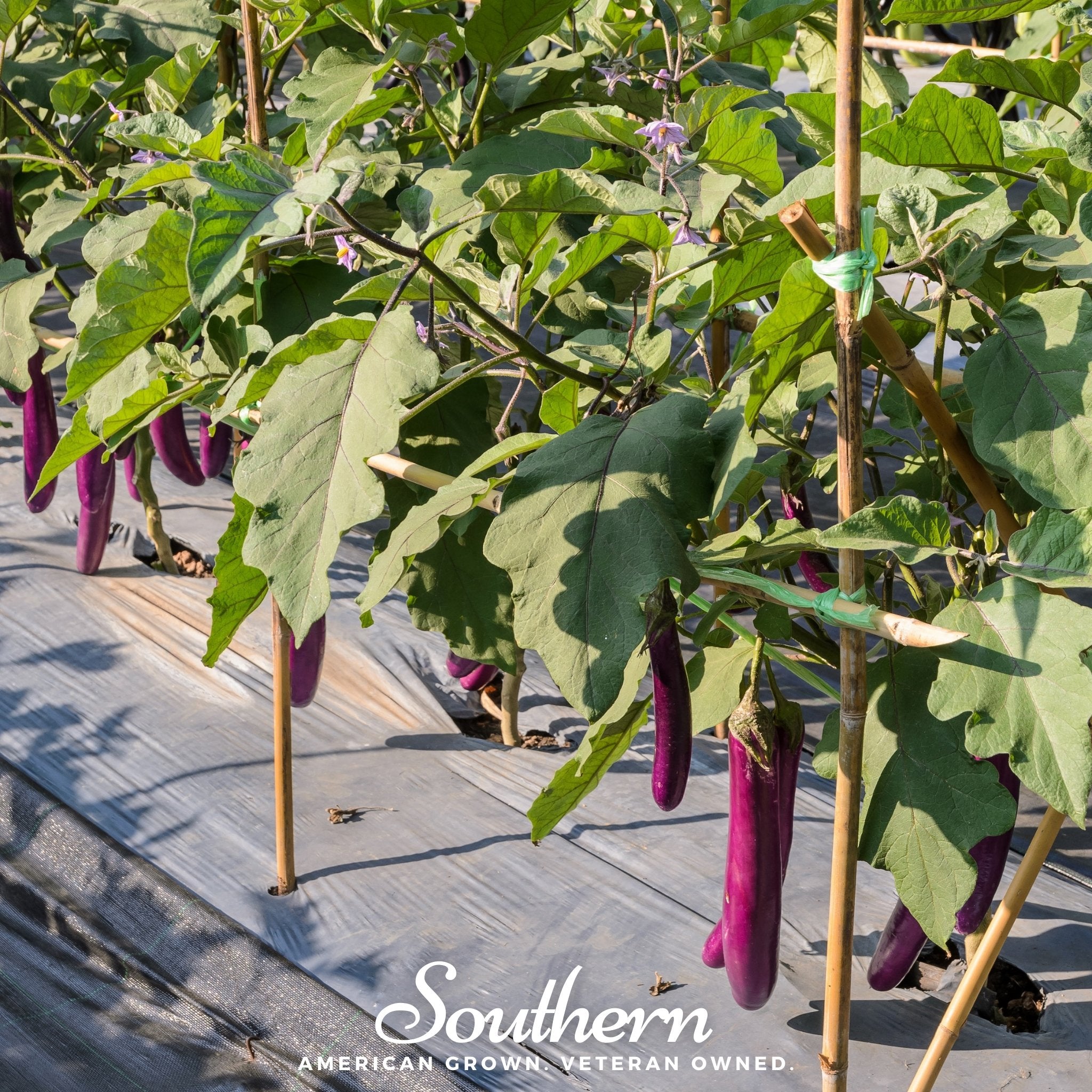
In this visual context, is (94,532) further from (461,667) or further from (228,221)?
(228,221)

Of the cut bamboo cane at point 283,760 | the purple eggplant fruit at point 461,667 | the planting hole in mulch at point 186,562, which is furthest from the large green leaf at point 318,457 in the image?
the planting hole in mulch at point 186,562

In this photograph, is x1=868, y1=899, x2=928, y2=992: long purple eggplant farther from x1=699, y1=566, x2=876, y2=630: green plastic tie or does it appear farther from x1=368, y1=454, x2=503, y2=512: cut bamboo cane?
x1=368, y1=454, x2=503, y2=512: cut bamboo cane

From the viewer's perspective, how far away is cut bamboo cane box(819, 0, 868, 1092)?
587 mm

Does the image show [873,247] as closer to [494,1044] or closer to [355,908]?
[494,1044]

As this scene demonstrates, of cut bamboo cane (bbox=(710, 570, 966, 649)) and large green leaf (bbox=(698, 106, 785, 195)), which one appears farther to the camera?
large green leaf (bbox=(698, 106, 785, 195))

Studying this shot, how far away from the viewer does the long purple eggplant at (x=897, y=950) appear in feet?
2.68

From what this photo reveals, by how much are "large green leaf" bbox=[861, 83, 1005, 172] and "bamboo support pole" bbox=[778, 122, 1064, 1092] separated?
126mm

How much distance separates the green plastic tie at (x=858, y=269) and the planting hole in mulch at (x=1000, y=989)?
737 millimetres

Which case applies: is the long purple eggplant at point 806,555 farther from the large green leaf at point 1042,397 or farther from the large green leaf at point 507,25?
the large green leaf at point 507,25

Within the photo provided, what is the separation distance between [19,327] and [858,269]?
876 mm

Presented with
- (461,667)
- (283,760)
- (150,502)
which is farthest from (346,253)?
(150,502)

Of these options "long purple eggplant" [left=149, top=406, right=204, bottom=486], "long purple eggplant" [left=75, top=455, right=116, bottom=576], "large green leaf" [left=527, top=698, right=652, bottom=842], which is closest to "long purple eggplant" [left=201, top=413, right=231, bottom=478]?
"long purple eggplant" [left=149, top=406, right=204, bottom=486]

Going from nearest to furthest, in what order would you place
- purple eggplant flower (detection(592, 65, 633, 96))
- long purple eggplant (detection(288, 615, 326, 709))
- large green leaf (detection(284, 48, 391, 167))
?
large green leaf (detection(284, 48, 391, 167))
purple eggplant flower (detection(592, 65, 633, 96))
long purple eggplant (detection(288, 615, 326, 709))

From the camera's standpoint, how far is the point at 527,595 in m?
0.63
